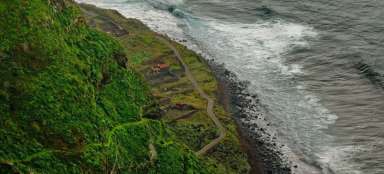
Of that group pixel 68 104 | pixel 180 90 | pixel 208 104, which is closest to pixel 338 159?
pixel 208 104

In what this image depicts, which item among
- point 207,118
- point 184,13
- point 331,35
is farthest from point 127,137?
point 184,13

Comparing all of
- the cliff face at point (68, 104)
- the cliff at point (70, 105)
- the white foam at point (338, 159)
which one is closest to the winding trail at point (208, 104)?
the cliff at point (70, 105)

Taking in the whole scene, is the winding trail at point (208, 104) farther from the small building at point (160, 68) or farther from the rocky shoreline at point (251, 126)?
the small building at point (160, 68)

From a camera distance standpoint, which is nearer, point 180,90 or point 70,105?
point 70,105

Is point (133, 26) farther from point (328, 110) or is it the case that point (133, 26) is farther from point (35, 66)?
point (35, 66)

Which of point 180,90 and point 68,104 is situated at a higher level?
point 68,104

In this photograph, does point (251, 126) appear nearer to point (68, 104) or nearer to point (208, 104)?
point (208, 104)

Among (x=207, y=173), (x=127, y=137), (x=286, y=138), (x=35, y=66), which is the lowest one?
(x=286, y=138)
